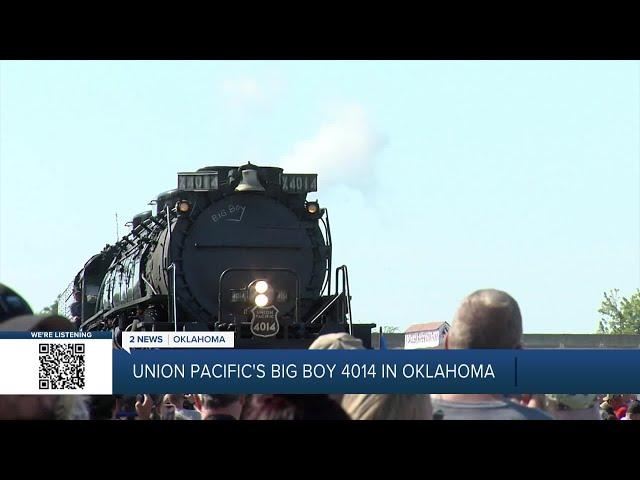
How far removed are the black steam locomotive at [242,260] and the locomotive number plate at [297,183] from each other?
0.02m

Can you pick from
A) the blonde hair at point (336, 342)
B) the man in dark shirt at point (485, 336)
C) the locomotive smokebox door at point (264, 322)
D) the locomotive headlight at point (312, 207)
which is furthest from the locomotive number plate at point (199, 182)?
the man in dark shirt at point (485, 336)

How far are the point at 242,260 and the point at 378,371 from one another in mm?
8897

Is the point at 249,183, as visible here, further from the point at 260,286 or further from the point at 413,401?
the point at 413,401

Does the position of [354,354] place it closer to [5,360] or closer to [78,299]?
[5,360]

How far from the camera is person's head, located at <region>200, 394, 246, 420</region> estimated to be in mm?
6094

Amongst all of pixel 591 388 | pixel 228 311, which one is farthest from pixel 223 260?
pixel 591 388

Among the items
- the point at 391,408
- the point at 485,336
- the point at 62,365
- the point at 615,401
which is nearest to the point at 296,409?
the point at 391,408

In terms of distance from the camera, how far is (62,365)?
275 inches

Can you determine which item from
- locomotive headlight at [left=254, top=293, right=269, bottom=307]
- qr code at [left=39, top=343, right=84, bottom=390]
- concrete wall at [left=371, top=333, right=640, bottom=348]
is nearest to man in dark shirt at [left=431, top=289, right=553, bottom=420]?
qr code at [left=39, top=343, right=84, bottom=390]

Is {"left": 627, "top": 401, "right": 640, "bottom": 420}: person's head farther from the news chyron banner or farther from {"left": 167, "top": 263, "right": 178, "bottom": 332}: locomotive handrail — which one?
{"left": 167, "top": 263, "right": 178, "bottom": 332}: locomotive handrail

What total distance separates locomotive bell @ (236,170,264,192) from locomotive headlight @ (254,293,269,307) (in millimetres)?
1651

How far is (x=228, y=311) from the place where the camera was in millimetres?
14625

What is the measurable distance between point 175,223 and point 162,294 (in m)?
1.06
